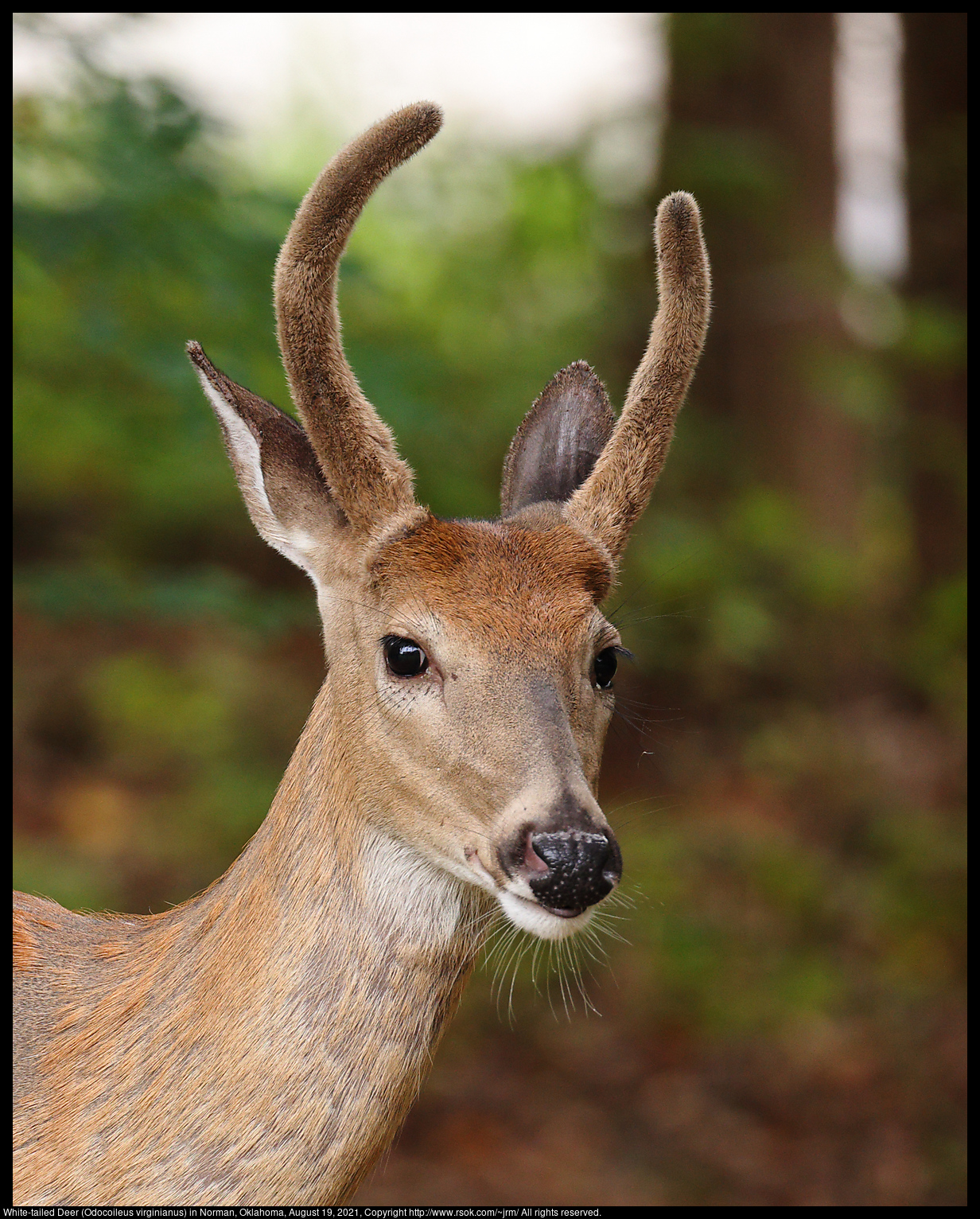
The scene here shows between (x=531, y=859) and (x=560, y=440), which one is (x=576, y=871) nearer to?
(x=531, y=859)

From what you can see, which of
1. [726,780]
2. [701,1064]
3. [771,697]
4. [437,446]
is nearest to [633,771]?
[726,780]

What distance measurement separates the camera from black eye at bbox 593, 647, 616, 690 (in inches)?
120

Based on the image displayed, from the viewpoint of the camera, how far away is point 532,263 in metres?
9.61

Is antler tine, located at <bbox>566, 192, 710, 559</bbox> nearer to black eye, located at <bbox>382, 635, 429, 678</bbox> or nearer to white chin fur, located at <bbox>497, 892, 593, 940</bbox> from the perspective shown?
black eye, located at <bbox>382, 635, 429, 678</bbox>

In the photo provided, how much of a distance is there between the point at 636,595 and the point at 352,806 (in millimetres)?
3676

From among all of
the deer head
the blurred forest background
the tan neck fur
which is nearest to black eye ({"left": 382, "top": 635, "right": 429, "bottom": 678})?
the deer head

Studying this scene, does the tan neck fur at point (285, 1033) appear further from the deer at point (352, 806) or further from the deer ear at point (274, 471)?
the deer ear at point (274, 471)

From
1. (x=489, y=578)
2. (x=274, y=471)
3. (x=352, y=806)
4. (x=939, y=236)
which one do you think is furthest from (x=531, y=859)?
(x=939, y=236)

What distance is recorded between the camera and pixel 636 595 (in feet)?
21.1

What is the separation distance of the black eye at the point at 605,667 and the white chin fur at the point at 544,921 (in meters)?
0.67

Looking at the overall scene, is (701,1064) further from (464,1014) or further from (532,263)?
(532,263)

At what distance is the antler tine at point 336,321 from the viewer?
2836 mm

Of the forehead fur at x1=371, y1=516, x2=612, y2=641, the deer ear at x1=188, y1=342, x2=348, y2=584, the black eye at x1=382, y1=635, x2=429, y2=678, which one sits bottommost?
the black eye at x1=382, y1=635, x2=429, y2=678

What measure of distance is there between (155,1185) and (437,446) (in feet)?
14.1
